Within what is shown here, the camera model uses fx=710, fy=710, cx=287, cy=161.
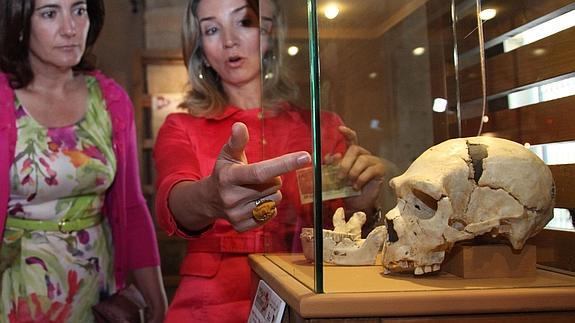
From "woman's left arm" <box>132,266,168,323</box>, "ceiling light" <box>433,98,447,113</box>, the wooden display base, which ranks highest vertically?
"ceiling light" <box>433,98,447,113</box>

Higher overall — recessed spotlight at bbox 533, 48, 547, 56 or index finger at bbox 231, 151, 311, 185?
recessed spotlight at bbox 533, 48, 547, 56

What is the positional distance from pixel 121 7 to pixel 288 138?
177 centimetres

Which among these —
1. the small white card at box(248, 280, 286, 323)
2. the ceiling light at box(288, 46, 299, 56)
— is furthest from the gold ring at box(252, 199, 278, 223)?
the ceiling light at box(288, 46, 299, 56)

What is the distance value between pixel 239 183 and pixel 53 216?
0.88m

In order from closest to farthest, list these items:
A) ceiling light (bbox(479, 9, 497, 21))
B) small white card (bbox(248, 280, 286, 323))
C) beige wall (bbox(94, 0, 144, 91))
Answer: small white card (bbox(248, 280, 286, 323))
ceiling light (bbox(479, 9, 497, 21))
beige wall (bbox(94, 0, 144, 91))

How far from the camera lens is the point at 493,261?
2.85 feet

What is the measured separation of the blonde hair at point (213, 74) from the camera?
125 centimetres

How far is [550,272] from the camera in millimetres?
906

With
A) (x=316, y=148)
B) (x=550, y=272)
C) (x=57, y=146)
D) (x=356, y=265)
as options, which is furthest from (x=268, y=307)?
(x=57, y=146)

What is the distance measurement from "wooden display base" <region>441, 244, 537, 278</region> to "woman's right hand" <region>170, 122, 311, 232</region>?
0.84 feet

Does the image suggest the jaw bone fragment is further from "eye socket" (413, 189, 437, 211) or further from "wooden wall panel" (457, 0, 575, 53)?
"wooden wall panel" (457, 0, 575, 53)

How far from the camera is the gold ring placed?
1.10 metres

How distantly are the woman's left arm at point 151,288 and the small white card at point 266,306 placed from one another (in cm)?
105

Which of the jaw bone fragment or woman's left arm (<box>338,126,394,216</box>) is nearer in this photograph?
the jaw bone fragment
